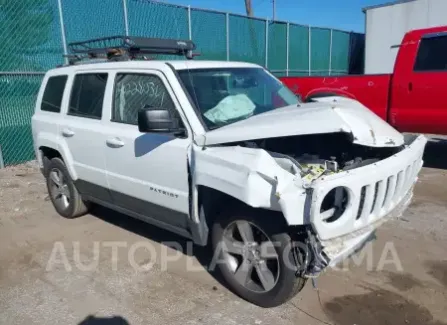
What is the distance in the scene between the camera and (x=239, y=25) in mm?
12633

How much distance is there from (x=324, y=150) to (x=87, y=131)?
2.41 m

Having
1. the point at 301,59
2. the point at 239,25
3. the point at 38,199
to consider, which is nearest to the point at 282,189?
the point at 38,199

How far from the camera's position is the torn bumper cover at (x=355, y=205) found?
2.47 metres

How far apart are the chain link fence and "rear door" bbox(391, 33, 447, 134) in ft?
20.2

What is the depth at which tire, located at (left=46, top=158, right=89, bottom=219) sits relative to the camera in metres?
4.86

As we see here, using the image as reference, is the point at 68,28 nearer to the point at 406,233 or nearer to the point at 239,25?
the point at 239,25

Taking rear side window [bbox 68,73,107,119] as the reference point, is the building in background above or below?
above

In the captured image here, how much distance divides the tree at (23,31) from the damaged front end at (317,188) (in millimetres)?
6753

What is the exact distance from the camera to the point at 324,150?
140 inches

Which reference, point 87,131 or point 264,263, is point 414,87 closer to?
point 264,263

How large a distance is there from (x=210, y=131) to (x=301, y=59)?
13.4 m

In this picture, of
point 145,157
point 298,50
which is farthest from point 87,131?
point 298,50

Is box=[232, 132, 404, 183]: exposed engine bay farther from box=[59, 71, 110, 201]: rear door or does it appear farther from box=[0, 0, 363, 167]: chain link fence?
box=[0, 0, 363, 167]: chain link fence

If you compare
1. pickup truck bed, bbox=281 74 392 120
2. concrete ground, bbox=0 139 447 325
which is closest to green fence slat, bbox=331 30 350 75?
pickup truck bed, bbox=281 74 392 120
